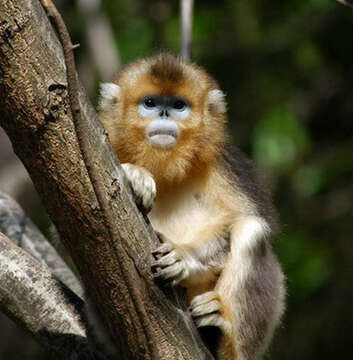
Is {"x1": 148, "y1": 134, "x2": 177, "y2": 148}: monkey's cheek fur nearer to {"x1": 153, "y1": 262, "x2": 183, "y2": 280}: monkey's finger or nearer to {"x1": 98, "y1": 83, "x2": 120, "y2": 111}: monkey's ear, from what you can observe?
{"x1": 98, "y1": 83, "x2": 120, "y2": 111}: monkey's ear

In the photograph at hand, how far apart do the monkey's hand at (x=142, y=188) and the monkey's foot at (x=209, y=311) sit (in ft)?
2.15

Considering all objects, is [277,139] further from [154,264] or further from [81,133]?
[81,133]

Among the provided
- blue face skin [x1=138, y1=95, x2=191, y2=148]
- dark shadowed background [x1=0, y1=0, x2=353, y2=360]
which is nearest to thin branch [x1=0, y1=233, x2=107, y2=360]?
blue face skin [x1=138, y1=95, x2=191, y2=148]

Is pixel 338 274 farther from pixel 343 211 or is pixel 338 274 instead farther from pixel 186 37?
pixel 186 37

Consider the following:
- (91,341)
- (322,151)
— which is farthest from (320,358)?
(91,341)

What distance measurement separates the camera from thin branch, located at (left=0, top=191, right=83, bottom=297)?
468cm

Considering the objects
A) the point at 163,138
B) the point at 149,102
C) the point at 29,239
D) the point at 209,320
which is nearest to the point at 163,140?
the point at 163,138

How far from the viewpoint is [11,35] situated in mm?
2684

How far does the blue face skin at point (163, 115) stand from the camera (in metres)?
4.25

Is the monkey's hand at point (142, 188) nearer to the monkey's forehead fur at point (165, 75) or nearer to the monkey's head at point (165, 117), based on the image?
the monkey's head at point (165, 117)

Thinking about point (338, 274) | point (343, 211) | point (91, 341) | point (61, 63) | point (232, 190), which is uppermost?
point (343, 211)

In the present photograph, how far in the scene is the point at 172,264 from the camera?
3430mm

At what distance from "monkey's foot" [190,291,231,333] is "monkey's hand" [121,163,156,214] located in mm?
654

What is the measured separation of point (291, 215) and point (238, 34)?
182cm
